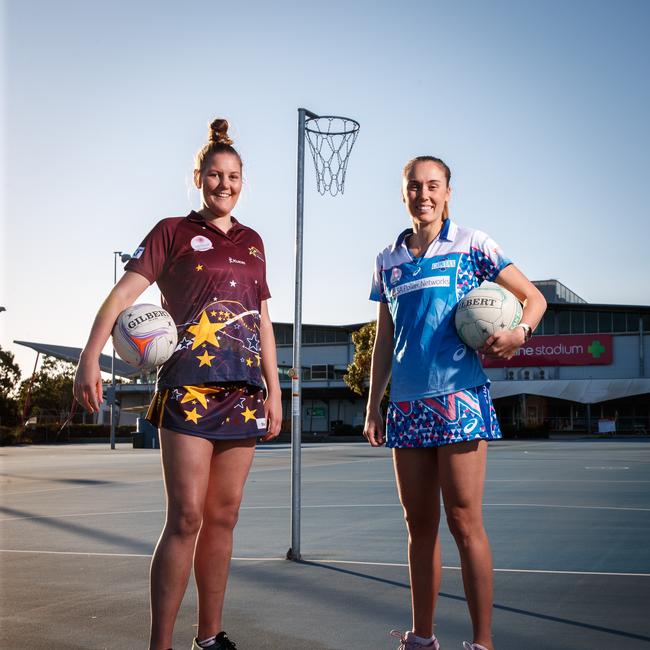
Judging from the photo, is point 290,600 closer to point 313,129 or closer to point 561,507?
point 313,129

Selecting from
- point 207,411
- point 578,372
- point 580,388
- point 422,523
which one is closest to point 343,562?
point 422,523

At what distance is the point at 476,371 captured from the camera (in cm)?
396

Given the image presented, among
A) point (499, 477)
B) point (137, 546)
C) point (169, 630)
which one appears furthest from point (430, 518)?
point (499, 477)

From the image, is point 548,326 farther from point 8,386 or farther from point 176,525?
point 176,525

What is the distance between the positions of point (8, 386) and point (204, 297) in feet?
210

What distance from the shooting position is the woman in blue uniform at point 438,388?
3.84 meters

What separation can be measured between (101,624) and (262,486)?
10.3 m

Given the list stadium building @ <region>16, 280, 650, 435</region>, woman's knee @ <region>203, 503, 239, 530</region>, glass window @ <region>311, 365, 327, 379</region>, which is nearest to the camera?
woman's knee @ <region>203, 503, 239, 530</region>

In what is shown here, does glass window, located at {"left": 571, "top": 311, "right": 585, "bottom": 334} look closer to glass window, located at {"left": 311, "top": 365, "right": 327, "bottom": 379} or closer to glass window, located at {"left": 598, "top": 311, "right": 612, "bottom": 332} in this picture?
glass window, located at {"left": 598, "top": 311, "right": 612, "bottom": 332}

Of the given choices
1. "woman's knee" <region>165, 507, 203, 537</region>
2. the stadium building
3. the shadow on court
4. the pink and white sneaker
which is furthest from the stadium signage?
"woman's knee" <region>165, 507, 203, 537</region>

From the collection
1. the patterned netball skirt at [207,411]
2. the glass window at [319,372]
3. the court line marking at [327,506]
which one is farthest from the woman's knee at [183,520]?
the glass window at [319,372]

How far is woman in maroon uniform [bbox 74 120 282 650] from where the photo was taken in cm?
372

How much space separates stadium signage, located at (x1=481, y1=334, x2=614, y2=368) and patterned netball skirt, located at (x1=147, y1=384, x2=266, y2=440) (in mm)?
57535

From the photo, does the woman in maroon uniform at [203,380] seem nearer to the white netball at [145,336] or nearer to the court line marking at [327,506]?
the white netball at [145,336]
